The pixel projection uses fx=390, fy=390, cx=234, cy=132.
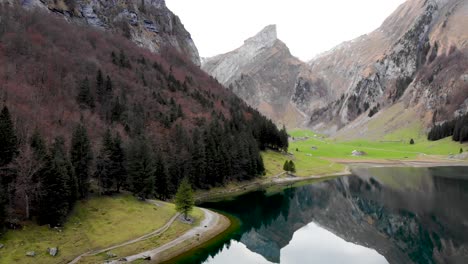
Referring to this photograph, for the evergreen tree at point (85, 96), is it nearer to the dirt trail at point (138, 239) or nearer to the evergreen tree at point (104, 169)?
the evergreen tree at point (104, 169)

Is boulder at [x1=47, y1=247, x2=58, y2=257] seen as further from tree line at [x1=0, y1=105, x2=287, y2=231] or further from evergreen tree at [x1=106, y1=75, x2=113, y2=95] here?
evergreen tree at [x1=106, y1=75, x2=113, y2=95]

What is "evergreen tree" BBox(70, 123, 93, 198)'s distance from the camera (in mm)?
69500

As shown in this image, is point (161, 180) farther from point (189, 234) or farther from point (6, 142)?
point (6, 142)

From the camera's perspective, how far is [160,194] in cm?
8775

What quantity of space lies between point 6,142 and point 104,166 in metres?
19.0

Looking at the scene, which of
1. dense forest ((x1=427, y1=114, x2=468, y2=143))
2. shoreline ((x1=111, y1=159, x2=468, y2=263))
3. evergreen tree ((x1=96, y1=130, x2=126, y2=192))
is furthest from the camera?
dense forest ((x1=427, y1=114, x2=468, y2=143))

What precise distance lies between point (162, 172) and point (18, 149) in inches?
1296

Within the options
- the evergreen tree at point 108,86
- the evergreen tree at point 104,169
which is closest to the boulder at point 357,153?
the evergreen tree at point 108,86

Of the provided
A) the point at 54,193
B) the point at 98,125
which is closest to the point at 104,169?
the point at 54,193

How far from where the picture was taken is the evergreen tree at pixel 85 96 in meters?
123

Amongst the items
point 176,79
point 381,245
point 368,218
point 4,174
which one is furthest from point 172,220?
point 176,79

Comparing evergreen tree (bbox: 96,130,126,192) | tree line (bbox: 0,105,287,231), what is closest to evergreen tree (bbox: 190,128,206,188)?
tree line (bbox: 0,105,287,231)

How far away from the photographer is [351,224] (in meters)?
80.9

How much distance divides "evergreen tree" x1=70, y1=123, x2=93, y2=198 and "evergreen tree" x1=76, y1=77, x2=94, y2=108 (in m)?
51.8
